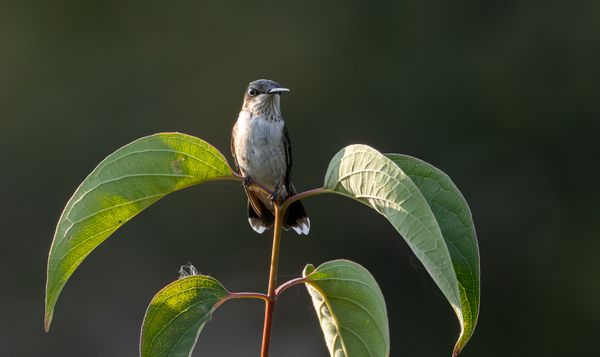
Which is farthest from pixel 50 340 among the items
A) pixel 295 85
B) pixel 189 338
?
pixel 189 338

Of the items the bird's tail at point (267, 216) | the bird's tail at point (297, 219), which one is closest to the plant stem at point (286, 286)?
the bird's tail at point (267, 216)

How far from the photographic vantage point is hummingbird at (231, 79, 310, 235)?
3764 mm

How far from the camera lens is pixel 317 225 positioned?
923 centimetres

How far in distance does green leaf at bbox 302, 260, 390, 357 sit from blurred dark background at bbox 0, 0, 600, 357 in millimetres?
6867

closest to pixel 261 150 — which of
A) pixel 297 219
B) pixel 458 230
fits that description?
pixel 297 219

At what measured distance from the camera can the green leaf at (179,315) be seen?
5.56 ft

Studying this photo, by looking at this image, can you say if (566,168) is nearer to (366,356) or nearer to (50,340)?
(50,340)

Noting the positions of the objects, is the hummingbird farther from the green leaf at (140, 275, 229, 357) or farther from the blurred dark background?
the blurred dark background

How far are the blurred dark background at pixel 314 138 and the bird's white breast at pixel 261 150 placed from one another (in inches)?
196

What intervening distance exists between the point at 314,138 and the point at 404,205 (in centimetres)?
793

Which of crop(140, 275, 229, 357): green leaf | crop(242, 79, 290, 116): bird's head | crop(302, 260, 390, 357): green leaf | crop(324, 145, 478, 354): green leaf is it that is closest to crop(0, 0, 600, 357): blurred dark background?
crop(242, 79, 290, 116): bird's head

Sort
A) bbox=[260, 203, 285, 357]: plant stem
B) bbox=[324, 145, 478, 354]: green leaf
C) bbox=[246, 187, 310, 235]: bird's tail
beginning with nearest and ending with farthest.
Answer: bbox=[324, 145, 478, 354]: green leaf → bbox=[260, 203, 285, 357]: plant stem → bbox=[246, 187, 310, 235]: bird's tail

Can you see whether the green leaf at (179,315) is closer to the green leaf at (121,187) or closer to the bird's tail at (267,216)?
the green leaf at (121,187)

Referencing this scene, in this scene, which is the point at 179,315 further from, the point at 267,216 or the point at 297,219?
the point at 297,219
